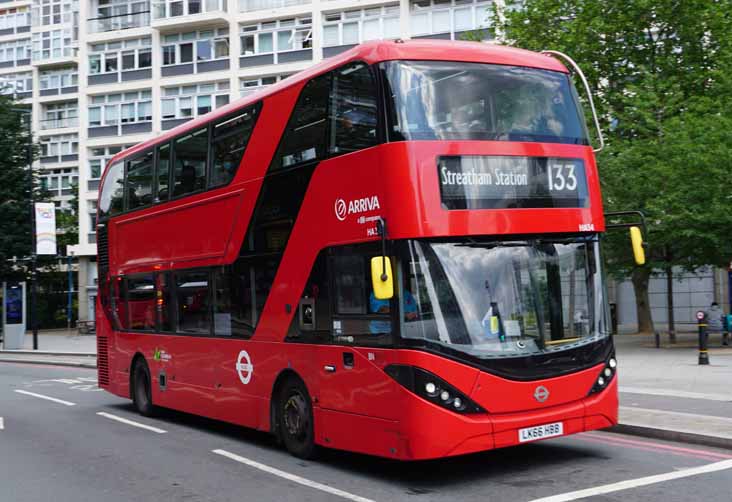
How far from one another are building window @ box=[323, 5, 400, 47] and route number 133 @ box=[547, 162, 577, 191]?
3737cm

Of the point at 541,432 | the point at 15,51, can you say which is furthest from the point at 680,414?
the point at 15,51

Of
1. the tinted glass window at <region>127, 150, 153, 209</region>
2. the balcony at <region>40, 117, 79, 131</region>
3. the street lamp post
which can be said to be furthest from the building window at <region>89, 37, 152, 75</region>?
the tinted glass window at <region>127, 150, 153, 209</region>

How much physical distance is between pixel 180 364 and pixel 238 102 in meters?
4.06

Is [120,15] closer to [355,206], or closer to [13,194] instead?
[13,194]

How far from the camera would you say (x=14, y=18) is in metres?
75.2

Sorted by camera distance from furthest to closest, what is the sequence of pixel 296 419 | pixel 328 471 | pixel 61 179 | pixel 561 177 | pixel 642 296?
1. pixel 61 179
2. pixel 642 296
3. pixel 296 419
4. pixel 328 471
5. pixel 561 177

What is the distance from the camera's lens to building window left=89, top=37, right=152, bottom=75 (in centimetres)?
5216

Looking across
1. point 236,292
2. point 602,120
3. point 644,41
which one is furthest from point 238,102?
point 644,41

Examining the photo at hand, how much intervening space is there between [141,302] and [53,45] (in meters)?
62.4

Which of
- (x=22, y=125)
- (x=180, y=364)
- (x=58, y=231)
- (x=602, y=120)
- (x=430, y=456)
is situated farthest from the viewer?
(x=58, y=231)

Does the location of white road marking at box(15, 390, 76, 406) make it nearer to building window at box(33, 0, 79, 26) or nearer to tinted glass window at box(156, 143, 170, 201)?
tinted glass window at box(156, 143, 170, 201)

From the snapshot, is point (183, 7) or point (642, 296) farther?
point (183, 7)

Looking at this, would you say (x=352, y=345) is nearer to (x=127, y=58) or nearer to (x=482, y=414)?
(x=482, y=414)

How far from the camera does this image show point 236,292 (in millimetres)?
11055
